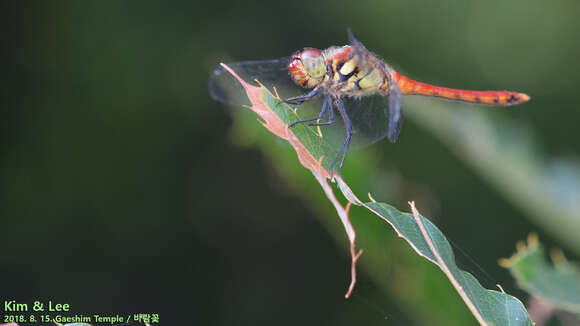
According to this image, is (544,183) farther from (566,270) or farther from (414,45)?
(414,45)

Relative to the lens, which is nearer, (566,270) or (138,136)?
(566,270)

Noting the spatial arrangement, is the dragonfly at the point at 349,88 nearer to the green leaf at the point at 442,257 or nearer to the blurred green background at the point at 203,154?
the green leaf at the point at 442,257

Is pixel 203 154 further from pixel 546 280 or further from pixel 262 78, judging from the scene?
pixel 546 280

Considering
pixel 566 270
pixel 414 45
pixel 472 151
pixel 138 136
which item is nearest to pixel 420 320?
pixel 566 270

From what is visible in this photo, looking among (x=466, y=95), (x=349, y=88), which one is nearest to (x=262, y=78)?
(x=349, y=88)

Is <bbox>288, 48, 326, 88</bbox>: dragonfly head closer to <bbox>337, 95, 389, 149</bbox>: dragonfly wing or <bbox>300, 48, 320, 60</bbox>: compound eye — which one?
<bbox>300, 48, 320, 60</bbox>: compound eye

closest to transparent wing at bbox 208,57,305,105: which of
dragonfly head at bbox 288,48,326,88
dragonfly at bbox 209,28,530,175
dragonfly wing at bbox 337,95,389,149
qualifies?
dragonfly at bbox 209,28,530,175
